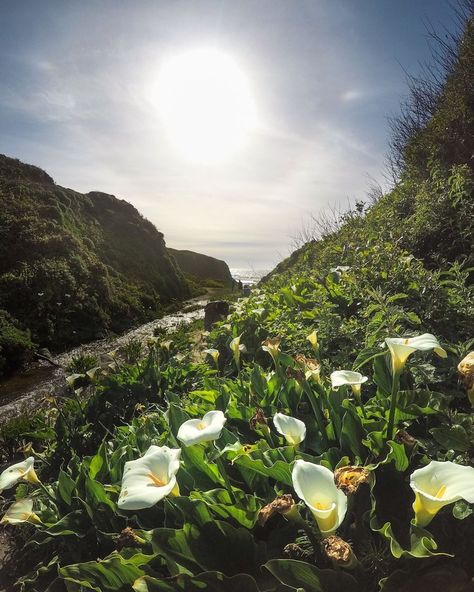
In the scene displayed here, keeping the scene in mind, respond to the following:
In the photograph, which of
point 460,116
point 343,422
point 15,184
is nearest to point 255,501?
point 343,422

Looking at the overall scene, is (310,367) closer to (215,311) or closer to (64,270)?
(215,311)

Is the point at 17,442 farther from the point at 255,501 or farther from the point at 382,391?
the point at 382,391

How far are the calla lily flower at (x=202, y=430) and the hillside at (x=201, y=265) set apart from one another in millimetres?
41847

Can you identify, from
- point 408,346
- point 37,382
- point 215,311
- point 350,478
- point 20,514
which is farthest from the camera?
point 215,311

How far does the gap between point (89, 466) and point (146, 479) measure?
4.08 feet

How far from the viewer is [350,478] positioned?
1482mm

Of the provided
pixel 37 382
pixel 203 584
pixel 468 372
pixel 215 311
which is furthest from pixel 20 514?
pixel 215 311

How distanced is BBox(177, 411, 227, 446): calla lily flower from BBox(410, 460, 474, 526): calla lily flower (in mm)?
734

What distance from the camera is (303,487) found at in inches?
50.6

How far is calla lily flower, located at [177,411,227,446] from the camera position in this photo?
5.10 ft

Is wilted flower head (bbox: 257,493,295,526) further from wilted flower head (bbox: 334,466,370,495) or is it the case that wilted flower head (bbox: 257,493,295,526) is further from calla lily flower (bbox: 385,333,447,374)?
calla lily flower (bbox: 385,333,447,374)

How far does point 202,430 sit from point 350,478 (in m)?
0.61

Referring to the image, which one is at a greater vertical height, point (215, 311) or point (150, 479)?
point (215, 311)

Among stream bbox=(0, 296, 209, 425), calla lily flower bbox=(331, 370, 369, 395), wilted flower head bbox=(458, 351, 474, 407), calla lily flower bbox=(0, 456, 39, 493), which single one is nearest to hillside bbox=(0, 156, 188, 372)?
stream bbox=(0, 296, 209, 425)
